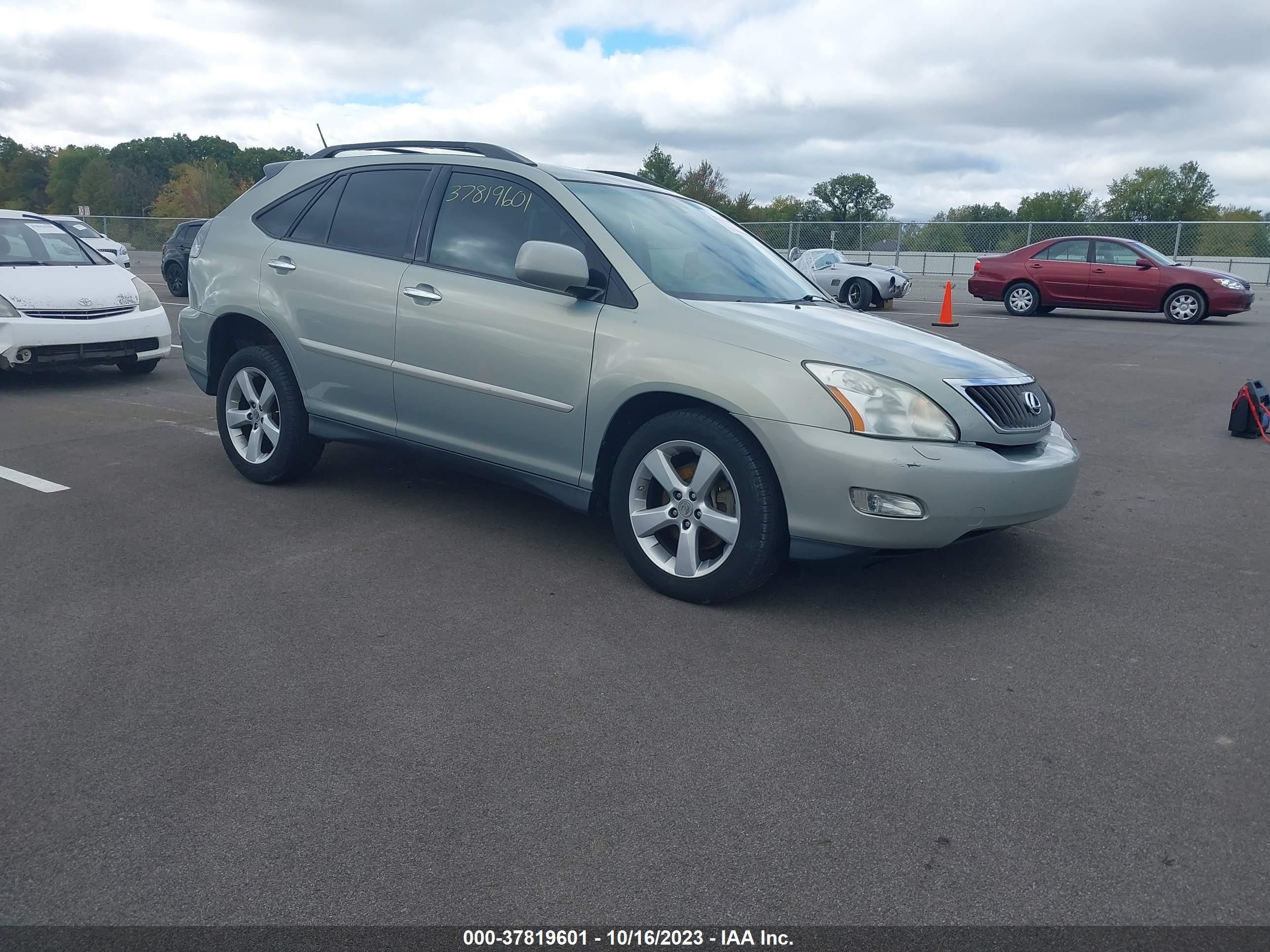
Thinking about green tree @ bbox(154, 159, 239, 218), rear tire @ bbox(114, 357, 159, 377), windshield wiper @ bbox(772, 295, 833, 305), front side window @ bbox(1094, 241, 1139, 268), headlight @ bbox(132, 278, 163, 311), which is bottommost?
rear tire @ bbox(114, 357, 159, 377)

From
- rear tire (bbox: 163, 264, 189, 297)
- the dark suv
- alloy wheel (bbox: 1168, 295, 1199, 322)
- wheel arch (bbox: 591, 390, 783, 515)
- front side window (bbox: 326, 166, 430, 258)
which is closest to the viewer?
wheel arch (bbox: 591, 390, 783, 515)

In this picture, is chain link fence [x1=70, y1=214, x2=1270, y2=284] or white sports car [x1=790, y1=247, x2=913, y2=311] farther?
chain link fence [x1=70, y1=214, x2=1270, y2=284]

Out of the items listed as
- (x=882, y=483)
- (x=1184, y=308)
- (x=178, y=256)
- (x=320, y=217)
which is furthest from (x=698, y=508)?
(x=178, y=256)

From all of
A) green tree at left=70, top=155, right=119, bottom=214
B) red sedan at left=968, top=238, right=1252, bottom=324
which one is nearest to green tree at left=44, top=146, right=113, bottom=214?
green tree at left=70, top=155, right=119, bottom=214

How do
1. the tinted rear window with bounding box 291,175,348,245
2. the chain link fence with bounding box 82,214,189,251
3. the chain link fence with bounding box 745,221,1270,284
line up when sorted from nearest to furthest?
1. the tinted rear window with bounding box 291,175,348,245
2. the chain link fence with bounding box 745,221,1270,284
3. the chain link fence with bounding box 82,214,189,251

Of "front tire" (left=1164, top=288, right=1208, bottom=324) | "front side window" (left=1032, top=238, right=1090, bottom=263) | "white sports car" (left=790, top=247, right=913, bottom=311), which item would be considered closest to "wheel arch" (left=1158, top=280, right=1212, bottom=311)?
"front tire" (left=1164, top=288, right=1208, bottom=324)

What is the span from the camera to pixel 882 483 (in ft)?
12.8

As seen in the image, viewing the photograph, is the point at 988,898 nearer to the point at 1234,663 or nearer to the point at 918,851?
the point at 918,851

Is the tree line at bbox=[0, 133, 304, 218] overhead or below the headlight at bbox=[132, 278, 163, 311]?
overhead

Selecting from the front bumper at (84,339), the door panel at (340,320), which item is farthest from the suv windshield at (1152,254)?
the door panel at (340,320)

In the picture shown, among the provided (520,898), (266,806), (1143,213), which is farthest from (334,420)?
(1143,213)

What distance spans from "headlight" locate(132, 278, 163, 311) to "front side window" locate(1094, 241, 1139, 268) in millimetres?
15826

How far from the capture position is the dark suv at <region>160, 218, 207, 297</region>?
62.9 feet

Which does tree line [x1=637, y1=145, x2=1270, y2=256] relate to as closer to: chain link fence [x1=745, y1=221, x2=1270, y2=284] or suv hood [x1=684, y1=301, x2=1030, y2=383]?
chain link fence [x1=745, y1=221, x2=1270, y2=284]
